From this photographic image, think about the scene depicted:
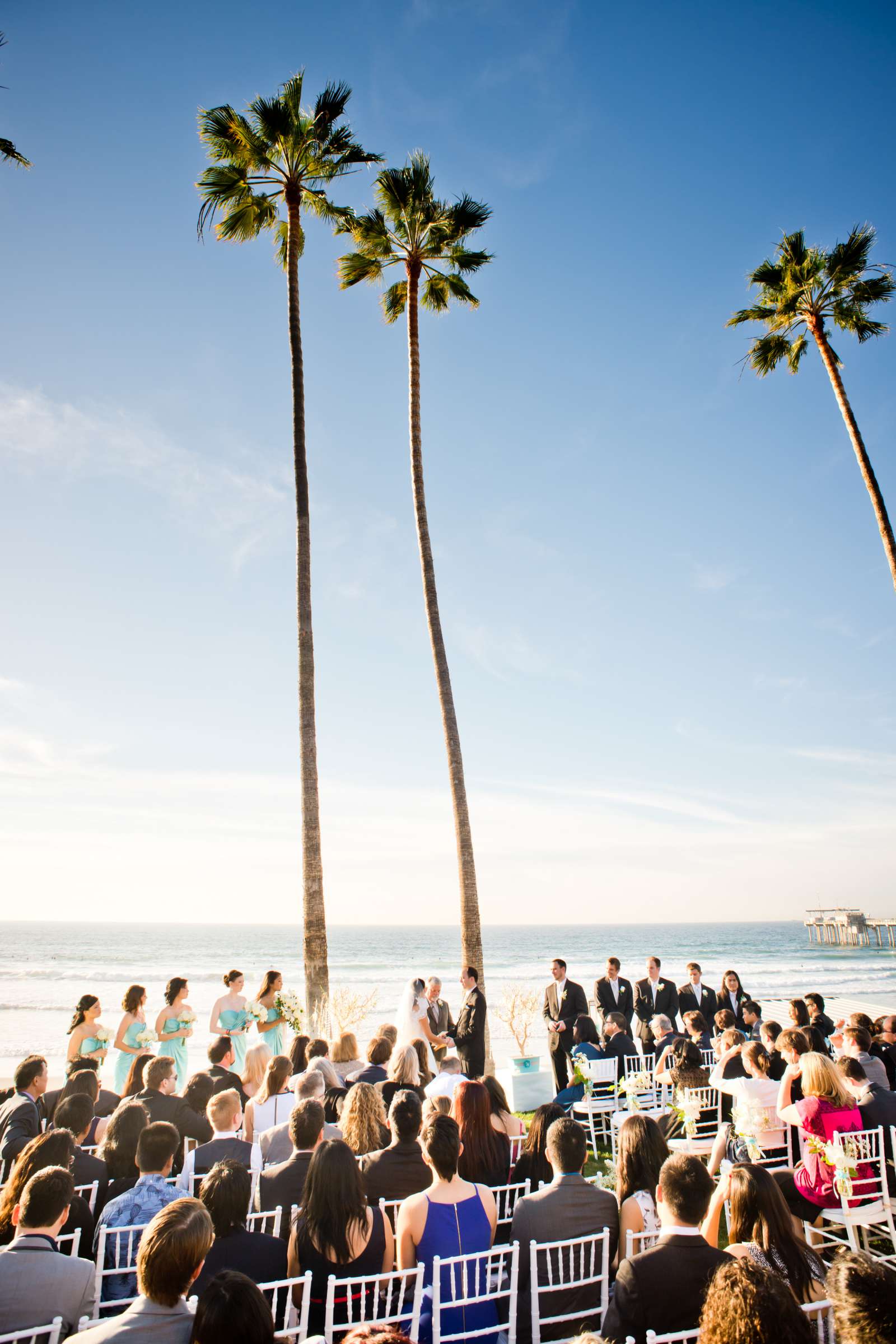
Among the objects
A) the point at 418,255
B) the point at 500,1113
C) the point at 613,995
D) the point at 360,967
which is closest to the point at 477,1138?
the point at 500,1113

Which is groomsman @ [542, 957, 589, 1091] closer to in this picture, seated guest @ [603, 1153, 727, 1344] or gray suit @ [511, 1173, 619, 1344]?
gray suit @ [511, 1173, 619, 1344]

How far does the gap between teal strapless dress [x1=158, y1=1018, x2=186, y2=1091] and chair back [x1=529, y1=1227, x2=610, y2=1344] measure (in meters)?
5.35

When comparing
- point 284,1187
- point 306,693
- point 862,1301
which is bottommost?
point 284,1187

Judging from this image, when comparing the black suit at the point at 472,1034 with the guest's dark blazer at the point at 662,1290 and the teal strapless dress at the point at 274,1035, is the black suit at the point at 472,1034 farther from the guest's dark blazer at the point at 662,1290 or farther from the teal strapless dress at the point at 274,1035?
the guest's dark blazer at the point at 662,1290

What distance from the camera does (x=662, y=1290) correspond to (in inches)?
126

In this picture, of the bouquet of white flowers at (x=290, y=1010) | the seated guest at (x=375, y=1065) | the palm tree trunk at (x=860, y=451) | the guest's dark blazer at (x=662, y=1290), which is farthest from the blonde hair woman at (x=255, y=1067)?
the palm tree trunk at (x=860, y=451)

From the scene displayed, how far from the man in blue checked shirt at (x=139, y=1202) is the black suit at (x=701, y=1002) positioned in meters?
9.30

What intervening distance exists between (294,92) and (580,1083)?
15.4 metres

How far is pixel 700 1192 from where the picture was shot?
10.9 ft

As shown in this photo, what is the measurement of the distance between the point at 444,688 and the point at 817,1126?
818 centimetres

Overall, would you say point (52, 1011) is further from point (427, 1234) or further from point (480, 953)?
point (427, 1234)

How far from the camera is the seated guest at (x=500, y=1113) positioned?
5.67 m

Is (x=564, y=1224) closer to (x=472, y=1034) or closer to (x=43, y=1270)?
(x=43, y=1270)

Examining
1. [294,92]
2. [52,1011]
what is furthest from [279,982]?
[52,1011]
